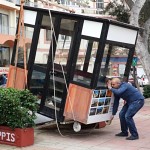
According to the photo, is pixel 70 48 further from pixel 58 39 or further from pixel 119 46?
pixel 119 46

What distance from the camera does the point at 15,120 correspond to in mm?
7797

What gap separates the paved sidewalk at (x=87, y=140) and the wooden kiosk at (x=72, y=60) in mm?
461

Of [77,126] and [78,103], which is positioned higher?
[78,103]

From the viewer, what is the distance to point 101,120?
9.08 meters

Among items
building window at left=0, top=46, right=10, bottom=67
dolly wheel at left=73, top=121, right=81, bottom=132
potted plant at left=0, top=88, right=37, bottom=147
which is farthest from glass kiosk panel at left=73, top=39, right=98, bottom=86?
building window at left=0, top=46, right=10, bottom=67

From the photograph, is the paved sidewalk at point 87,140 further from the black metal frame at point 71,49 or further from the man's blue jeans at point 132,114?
the black metal frame at point 71,49

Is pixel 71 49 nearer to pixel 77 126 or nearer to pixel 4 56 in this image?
pixel 77 126

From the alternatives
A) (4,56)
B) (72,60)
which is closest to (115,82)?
(72,60)

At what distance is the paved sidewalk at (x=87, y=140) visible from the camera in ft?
26.1

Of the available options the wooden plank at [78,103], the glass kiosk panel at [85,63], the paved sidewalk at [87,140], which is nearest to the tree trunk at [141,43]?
the paved sidewalk at [87,140]

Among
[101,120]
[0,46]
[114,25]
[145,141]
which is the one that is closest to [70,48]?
[114,25]

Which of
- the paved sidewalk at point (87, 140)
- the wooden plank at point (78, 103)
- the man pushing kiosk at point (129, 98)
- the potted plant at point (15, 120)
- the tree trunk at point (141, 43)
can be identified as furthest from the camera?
the tree trunk at point (141, 43)

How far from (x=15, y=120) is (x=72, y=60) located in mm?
1933

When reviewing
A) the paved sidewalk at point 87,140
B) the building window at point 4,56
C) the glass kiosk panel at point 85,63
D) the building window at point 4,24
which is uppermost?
the glass kiosk panel at point 85,63
